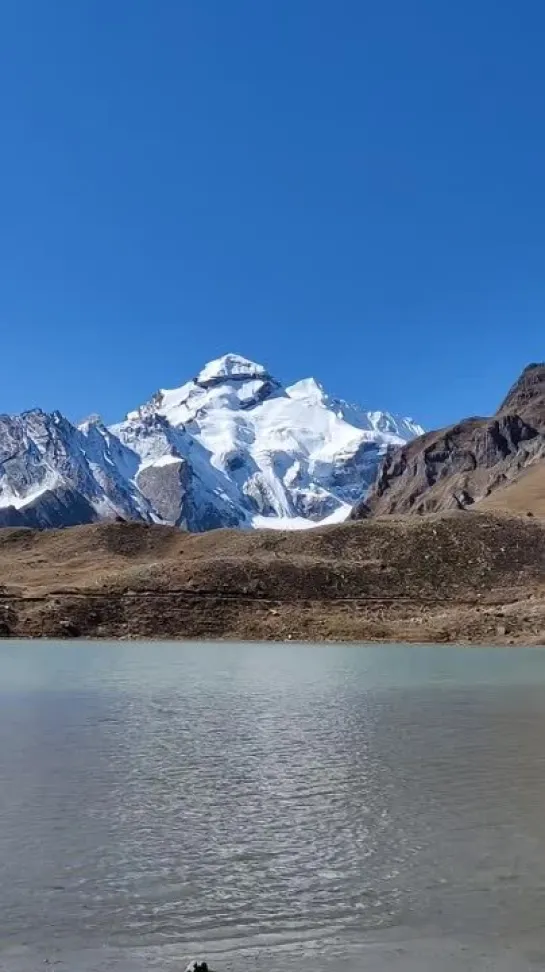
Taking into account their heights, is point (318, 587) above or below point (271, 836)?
above

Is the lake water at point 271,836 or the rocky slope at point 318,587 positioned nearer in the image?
the lake water at point 271,836

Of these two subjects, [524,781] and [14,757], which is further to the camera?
[14,757]

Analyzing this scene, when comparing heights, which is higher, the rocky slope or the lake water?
the rocky slope

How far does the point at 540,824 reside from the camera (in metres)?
14.5

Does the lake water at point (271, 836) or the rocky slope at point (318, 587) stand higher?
the rocky slope at point (318, 587)

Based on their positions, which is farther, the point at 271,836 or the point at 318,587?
the point at 318,587

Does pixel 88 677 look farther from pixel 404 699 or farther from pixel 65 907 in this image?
pixel 65 907

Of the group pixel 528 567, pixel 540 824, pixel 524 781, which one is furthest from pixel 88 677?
pixel 528 567

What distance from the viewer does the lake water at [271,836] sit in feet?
31.9

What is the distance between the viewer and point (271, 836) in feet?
44.9

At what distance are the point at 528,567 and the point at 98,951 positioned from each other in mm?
89381

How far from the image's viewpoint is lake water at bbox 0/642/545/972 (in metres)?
9.72

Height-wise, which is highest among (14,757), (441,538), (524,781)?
(441,538)

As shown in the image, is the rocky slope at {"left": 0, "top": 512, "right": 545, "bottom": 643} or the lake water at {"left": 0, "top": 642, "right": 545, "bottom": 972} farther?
the rocky slope at {"left": 0, "top": 512, "right": 545, "bottom": 643}
